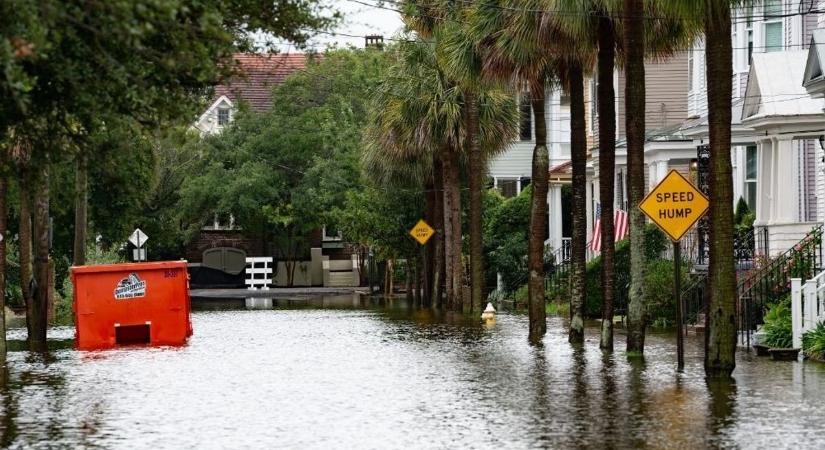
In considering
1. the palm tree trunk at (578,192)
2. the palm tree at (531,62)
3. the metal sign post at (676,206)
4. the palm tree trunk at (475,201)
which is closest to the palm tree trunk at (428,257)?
the palm tree trunk at (475,201)

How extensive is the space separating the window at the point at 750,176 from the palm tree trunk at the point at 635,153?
14981mm

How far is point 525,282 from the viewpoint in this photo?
5556cm

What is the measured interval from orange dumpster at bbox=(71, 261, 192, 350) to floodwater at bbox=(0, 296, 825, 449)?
0.66m

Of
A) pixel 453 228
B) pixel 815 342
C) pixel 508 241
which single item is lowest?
pixel 815 342

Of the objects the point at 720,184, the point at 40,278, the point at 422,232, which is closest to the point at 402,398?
the point at 720,184

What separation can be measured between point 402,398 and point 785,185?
640 inches

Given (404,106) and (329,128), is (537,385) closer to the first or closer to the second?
(404,106)

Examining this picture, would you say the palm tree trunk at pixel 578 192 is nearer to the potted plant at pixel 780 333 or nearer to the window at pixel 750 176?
the potted plant at pixel 780 333

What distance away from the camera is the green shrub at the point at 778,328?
26.1 meters

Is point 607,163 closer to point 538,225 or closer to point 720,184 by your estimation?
point 538,225

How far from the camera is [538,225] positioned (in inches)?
1291

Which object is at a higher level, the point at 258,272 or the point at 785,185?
A: the point at 785,185

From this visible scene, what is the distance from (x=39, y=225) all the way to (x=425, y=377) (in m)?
14.0

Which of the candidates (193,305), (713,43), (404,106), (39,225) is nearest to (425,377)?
(713,43)
